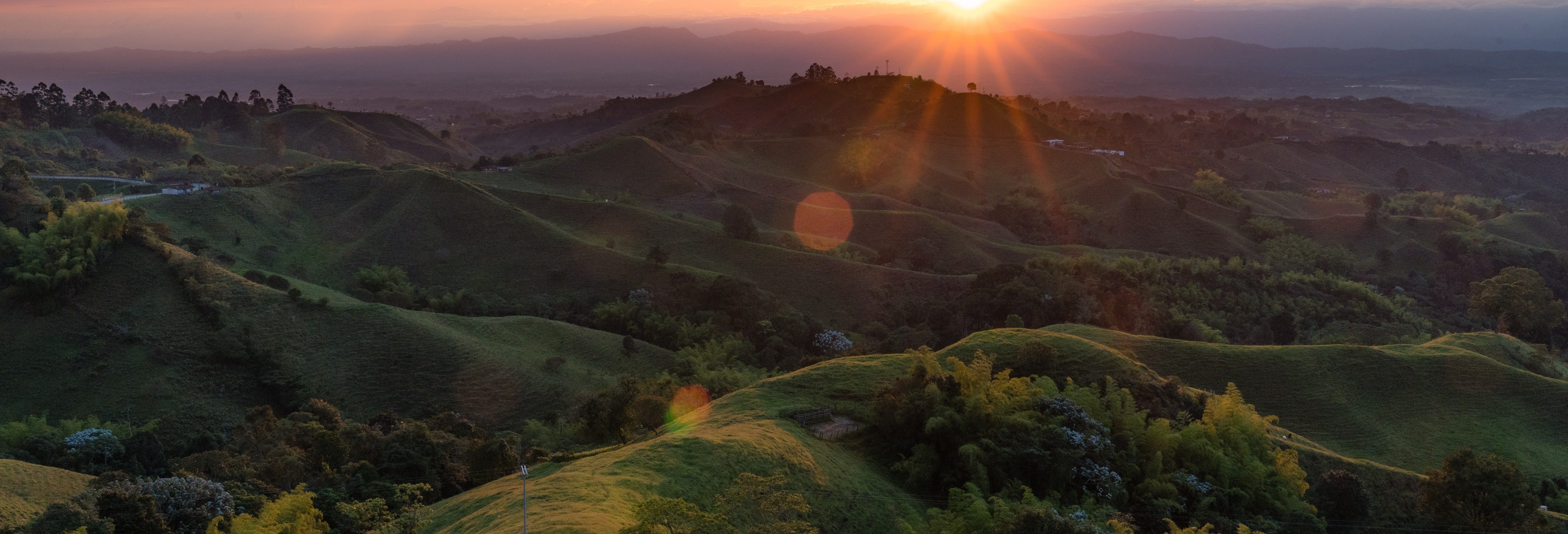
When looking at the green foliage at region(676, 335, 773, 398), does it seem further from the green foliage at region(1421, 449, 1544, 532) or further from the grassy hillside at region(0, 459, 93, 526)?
the green foliage at region(1421, 449, 1544, 532)

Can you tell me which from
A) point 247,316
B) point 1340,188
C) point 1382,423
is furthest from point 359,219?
point 1340,188

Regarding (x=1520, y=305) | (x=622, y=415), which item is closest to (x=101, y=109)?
(x=622, y=415)

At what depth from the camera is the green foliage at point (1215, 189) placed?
4417 inches

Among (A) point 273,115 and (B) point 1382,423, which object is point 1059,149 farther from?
(A) point 273,115

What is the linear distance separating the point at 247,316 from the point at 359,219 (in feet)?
97.1

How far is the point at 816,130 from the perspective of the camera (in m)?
146

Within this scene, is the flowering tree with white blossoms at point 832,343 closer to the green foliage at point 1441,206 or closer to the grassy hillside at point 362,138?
the green foliage at point 1441,206

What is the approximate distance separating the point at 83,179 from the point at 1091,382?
92.3 m

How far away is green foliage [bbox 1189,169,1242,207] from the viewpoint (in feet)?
368

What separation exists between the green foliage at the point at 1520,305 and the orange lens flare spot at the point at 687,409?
6966 cm

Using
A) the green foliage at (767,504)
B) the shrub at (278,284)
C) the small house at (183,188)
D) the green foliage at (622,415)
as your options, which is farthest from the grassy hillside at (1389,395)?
the small house at (183,188)

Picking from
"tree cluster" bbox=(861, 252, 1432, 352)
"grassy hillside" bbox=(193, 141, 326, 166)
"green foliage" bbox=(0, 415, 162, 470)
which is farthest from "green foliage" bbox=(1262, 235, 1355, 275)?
"grassy hillside" bbox=(193, 141, 326, 166)

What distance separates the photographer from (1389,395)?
1590 inches

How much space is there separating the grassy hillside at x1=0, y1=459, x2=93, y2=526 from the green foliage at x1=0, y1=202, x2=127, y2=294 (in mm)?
22966
